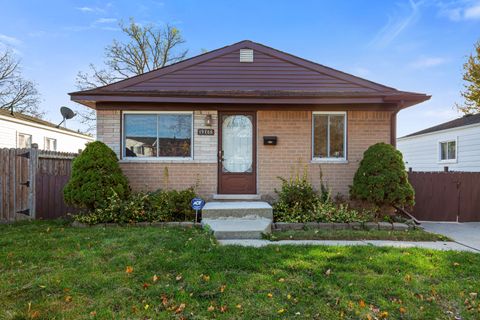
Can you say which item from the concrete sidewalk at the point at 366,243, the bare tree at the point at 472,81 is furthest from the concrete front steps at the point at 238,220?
the bare tree at the point at 472,81

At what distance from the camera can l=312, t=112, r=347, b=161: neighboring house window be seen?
25.8 feet

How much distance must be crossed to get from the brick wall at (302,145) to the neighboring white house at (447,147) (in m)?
7.02

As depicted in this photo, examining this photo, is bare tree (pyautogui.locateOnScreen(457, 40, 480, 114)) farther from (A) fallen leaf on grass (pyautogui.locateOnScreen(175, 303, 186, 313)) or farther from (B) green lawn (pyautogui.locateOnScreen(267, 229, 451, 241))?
(A) fallen leaf on grass (pyautogui.locateOnScreen(175, 303, 186, 313))

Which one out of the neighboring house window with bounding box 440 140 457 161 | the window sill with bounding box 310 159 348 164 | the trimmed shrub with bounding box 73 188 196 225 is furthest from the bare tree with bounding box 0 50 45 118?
the neighboring house window with bounding box 440 140 457 161

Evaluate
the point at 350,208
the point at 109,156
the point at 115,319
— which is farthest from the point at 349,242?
the point at 109,156

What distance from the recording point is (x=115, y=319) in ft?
8.95

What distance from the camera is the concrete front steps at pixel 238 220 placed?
5.56 meters

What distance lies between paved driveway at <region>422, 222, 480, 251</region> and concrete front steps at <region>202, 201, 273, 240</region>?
3.62 meters

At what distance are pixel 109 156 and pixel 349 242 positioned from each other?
213 inches

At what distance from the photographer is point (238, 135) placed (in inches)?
312

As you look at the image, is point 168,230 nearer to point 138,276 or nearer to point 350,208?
point 138,276

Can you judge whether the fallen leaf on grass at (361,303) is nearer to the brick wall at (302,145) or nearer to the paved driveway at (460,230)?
the paved driveway at (460,230)

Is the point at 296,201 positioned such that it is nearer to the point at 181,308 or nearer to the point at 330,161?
the point at 330,161

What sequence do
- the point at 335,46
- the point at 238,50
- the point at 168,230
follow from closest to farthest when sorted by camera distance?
the point at 168,230 → the point at 238,50 → the point at 335,46
